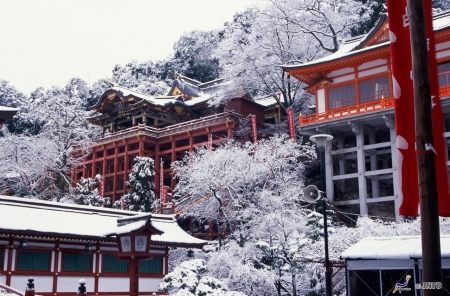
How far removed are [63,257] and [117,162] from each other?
2272cm

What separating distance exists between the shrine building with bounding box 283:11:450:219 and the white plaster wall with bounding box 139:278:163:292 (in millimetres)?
11069

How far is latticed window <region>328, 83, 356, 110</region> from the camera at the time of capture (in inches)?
1132

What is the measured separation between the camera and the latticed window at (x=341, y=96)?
2874 centimetres

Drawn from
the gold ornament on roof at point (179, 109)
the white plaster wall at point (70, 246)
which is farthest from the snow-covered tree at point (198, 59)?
the white plaster wall at point (70, 246)

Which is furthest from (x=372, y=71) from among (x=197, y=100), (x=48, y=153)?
(x=48, y=153)

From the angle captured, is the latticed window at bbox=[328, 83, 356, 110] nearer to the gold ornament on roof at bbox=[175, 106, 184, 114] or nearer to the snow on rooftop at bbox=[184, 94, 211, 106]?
the snow on rooftop at bbox=[184, 94, 211, 106]

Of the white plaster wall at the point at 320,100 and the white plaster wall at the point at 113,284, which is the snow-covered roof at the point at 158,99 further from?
the white plaster wall at the point at 113,284

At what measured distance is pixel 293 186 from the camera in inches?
957

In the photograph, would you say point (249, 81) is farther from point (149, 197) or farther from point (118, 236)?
point (118, 236)

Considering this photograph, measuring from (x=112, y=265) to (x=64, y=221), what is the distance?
2448 millimetres

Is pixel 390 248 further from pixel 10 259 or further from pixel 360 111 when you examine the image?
pixel 360 111

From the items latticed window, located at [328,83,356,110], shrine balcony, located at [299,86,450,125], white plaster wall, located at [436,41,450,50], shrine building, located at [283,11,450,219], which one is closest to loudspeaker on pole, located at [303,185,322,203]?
shrine building, located at [283,11,450,219]

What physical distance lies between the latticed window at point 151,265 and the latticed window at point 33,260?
12.6 ft

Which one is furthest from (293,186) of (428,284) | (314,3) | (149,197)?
(428,284)
